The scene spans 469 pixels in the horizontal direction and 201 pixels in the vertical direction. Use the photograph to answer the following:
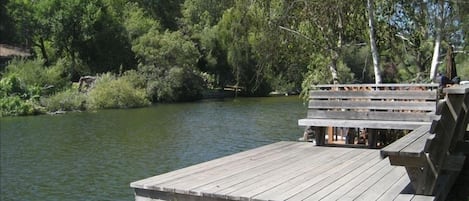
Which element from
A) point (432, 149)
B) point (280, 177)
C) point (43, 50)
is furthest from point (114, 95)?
point (432, 149)

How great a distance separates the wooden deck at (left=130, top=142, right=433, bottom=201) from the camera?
201 inches

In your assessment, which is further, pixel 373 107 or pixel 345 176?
pixel 373 107

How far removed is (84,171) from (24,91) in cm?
2717

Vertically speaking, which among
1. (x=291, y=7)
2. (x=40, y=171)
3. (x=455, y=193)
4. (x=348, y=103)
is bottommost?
(x=40, y=171)

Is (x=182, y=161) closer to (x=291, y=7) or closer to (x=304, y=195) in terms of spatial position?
(x=291, y=7)

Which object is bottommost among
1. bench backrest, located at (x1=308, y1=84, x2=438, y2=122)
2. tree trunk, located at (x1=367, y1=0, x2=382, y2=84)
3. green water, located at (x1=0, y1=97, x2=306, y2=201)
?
green water, located at (x1=0, y1=97, x2=306, y2=201)

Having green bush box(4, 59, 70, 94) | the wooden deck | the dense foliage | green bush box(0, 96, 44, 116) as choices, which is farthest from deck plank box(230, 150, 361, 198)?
green bush box(4, 59, 70, 94)

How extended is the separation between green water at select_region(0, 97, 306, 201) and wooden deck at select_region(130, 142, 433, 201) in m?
7.31

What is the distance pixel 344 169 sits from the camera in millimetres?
6387

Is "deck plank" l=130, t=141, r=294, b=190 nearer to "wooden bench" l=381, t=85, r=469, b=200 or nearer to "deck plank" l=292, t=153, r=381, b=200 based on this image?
"deck plank" l=292, t=153, r=381, b=200

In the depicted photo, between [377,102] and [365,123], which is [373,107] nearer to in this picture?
[377,102]

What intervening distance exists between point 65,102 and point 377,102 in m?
36.1

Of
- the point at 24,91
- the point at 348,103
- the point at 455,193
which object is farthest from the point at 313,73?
the point at 24,91

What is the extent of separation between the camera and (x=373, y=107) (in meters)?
8.15
